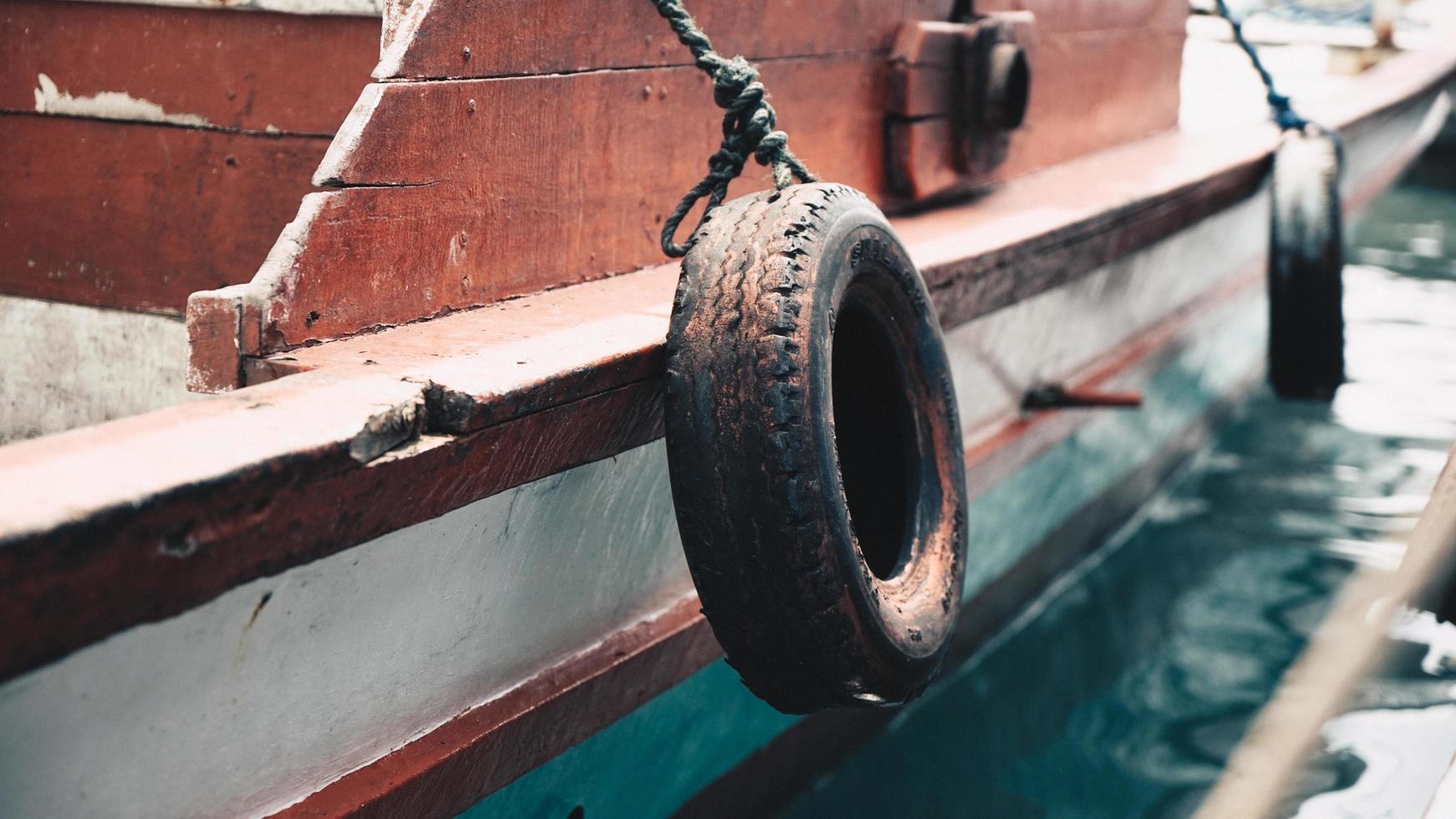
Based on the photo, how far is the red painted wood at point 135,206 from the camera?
8.36ft

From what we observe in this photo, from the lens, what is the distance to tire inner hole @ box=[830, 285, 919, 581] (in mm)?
2348

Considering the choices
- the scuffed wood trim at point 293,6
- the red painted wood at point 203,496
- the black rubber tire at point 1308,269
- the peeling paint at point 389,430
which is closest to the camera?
the red painted wood at point 203,496

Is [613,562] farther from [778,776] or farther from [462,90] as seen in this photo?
[778,776]

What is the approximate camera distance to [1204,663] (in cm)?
375

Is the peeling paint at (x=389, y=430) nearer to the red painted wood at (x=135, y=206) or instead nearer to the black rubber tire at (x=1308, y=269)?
the red painted wood at (x=135, y=206)

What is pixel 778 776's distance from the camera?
2920mm

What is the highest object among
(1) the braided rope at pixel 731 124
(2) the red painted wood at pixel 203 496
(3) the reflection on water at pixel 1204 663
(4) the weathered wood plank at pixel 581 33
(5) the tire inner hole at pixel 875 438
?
(4) the weathered wood plank at pixel 581 33

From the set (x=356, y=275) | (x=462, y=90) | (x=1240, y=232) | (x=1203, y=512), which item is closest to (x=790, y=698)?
(x=356, y=275)

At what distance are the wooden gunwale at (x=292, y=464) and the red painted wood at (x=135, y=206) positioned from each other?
27.0 inches

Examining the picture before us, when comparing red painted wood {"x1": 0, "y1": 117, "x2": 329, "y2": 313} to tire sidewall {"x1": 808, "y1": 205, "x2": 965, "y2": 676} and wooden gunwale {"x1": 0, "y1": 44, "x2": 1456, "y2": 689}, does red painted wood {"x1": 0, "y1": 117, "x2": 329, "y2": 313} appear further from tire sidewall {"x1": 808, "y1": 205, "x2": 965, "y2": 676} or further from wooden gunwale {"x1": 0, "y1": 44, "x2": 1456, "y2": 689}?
tire sidewall {"x1": 808, "y1": 205, "x2": 965, "y2": 676}

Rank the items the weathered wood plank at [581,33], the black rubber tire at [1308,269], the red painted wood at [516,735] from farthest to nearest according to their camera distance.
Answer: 1. the black rubber tire at [1308,269]
2. the weathered wood plank at [581,33]
3. the red painted wood at [516,735]

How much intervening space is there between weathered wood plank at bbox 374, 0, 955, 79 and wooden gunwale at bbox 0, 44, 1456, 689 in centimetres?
37

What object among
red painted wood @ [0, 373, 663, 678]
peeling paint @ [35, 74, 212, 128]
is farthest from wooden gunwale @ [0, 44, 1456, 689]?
peeling paint @ [35, 74, 212, 128]

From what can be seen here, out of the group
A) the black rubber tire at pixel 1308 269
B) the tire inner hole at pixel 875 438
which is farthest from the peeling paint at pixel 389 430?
the black rubber tire at pixel 1308 269
